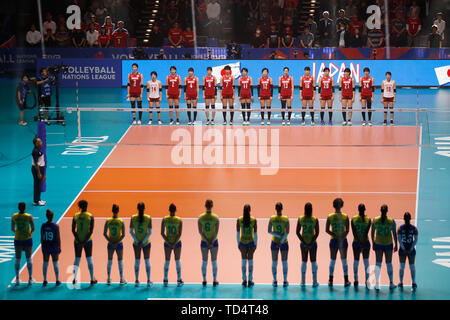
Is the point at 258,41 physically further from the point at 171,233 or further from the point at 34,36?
the point at 171,233

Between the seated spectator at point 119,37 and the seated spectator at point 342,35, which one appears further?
the seated spectator at point 119,37

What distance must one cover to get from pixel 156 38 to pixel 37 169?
20409mm

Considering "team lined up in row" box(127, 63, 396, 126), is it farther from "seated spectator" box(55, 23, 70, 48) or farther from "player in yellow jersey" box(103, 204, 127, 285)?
"player in yellow jersey" box(103, 204, 127, 285)

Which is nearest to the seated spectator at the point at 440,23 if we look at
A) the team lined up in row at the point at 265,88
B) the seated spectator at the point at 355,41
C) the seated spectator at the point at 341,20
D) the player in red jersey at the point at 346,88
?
the seated spectator at the point at 355,41

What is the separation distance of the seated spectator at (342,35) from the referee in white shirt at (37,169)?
65.0 ft

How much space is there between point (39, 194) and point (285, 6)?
23009 millimetres

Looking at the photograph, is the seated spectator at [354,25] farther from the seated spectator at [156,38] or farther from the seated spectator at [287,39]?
the seated spectator at [156,38]

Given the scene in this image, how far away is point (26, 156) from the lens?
66.5 feet

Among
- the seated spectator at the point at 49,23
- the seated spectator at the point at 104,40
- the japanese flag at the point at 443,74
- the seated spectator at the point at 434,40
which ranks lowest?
the japanese flag at the point at 443,74

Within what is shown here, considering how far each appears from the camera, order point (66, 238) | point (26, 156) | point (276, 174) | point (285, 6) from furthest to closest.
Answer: point (285, 6), point (26, 156), point (276, 174), point (66, 238)

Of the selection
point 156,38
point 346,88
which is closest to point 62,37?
point 156,38

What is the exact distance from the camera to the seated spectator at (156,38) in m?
34.5
